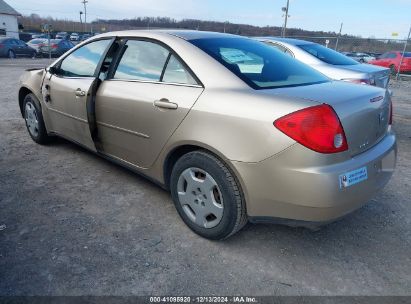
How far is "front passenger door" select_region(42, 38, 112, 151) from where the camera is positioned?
11.3 feet

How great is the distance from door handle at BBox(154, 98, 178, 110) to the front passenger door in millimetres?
926

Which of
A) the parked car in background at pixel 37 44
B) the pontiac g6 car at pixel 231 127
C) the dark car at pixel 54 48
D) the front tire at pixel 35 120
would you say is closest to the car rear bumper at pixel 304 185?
the pontiac g6 car at pixel 231 127

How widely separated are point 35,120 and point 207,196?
10.2ft

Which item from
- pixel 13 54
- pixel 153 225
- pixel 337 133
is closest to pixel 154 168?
pixel 153 225

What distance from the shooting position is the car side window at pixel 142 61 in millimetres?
2900

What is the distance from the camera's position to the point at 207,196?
256 cm

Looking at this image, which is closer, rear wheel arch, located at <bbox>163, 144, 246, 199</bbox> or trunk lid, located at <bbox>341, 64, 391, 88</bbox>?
rear wheel arch, located at <bbox>163, 144, 246, 199</bbox>

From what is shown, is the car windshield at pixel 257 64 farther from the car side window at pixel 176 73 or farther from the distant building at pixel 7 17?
the distant building at pixel 7 17

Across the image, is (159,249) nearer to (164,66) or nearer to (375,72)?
(164,66)

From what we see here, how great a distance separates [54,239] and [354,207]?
2163mm

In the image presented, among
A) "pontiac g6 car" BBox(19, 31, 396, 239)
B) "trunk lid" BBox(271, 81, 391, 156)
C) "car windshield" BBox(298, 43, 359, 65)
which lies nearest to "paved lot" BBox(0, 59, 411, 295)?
"pontiac g6 car" BBox(19, 31, 396, 239)

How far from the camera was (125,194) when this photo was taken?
11.1 ft

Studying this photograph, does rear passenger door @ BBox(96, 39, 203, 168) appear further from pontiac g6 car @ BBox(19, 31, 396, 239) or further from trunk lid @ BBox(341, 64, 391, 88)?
trunk lid @ BBox(341, 64, 391, 88)

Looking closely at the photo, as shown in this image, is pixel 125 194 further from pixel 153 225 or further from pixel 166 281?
pixel 166 281
